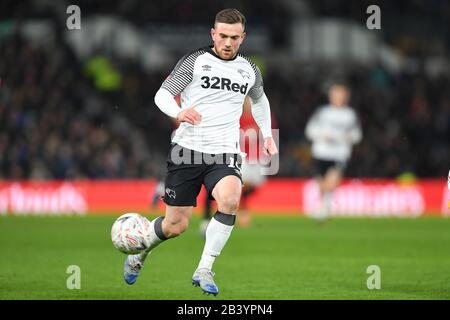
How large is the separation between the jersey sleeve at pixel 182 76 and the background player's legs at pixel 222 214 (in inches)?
33.7

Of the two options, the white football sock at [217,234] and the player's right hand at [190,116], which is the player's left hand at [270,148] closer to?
the white football sock at [217,234]

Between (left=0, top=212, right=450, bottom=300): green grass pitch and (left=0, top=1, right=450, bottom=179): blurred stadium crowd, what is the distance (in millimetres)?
4365

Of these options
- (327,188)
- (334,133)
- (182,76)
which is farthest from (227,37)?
(334,133)

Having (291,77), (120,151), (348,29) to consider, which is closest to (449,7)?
(348,29)

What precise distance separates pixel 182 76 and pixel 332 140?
10549 mm

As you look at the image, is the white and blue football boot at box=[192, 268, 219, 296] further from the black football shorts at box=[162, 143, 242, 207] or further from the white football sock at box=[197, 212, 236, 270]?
the black football shorts at box=[162, 143, 242, 207]

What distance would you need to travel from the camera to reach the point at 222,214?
8352 millimetres

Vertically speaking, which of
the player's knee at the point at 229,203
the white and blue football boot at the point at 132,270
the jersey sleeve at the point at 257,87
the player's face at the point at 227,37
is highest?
the player's face at the point at 227,37

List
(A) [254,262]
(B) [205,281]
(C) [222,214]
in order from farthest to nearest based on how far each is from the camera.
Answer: (A) [254,262] < (C) [222,214] < (B) [205,281]

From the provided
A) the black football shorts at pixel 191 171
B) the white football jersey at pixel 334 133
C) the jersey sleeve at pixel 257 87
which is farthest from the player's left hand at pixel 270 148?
the white football jersey at pixel 334 133

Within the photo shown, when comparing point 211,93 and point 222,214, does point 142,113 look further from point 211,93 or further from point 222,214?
point 222,214

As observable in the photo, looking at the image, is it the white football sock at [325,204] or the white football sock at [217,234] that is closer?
the white football sock at [217,234]

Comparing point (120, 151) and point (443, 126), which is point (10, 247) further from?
point (443, 126)

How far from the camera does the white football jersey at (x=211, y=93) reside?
8.45m
